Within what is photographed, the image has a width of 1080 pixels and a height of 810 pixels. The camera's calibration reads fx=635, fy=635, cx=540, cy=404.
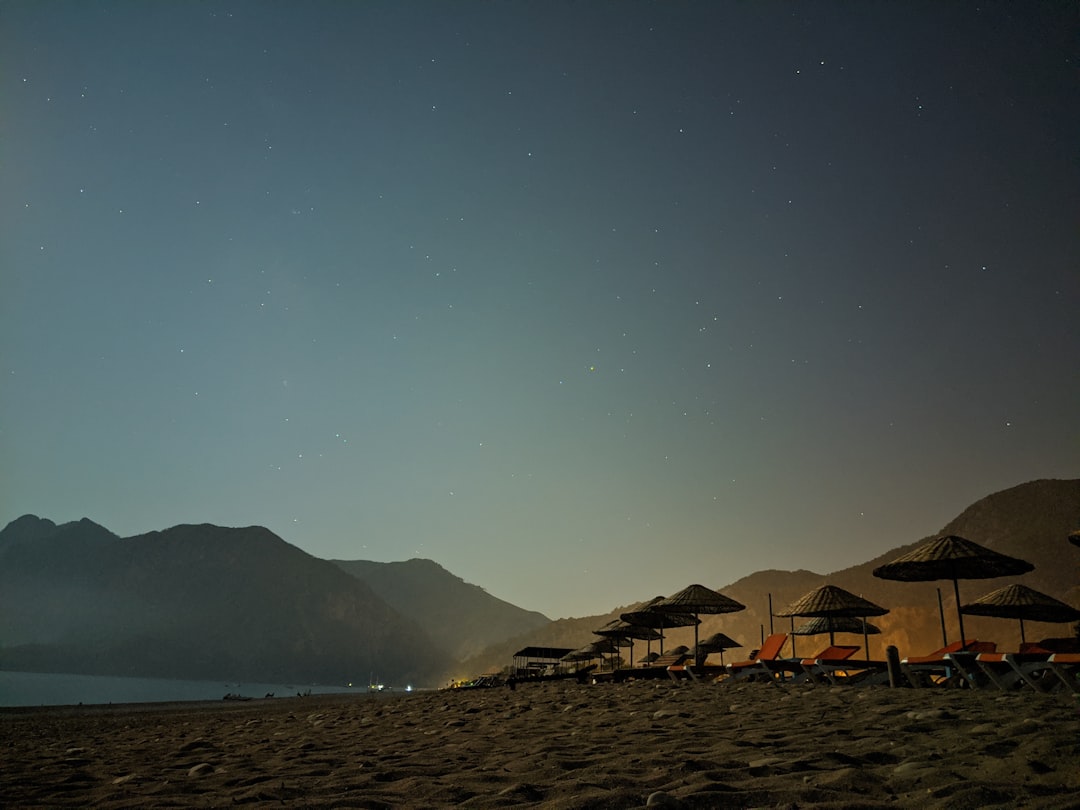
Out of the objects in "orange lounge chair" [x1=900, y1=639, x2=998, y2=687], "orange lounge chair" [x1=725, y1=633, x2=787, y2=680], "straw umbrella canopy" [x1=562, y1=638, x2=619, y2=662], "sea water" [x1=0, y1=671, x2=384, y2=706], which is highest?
"orange lounge chair" [x1=900, y1=639, x2=998, y2=687]

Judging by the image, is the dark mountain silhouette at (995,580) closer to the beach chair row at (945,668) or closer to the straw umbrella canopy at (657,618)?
the straw umbrella canopy at (657,618)

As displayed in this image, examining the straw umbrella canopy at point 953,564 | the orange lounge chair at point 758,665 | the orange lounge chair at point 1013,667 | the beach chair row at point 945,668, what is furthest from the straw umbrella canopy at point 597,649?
the orange lounge chair at point 1013,667

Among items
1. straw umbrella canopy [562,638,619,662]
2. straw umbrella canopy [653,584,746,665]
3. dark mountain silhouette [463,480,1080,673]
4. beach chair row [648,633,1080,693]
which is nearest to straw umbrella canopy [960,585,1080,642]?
beach chair row [648,633,1080,693]

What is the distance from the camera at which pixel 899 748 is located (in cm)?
372

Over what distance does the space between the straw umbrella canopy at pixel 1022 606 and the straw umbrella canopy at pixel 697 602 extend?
5.41 meters

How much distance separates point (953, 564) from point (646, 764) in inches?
421

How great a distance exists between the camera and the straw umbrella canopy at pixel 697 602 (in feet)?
56.8

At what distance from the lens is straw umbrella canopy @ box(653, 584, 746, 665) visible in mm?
17312

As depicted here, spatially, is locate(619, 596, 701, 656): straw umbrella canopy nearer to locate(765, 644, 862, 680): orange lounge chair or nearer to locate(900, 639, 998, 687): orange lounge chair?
locate(765, 644, 862, 680): orange lounge chair

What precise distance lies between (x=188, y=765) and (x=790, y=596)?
98.4 m

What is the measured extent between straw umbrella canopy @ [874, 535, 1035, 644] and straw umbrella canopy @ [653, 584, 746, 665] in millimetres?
5743

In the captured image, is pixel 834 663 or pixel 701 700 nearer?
pixel 701 700

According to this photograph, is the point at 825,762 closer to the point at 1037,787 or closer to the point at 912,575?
the point at 1037,787

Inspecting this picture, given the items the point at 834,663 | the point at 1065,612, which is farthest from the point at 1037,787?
the point at 1065,612
